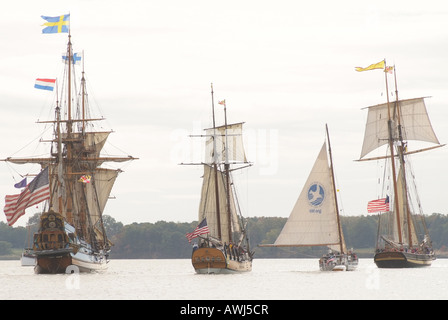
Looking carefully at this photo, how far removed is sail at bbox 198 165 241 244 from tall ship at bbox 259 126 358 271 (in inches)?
219

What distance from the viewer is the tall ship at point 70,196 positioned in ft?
322

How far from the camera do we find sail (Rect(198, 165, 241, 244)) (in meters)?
101

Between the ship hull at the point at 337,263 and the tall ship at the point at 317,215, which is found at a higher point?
the tall ship at the point at 317,215

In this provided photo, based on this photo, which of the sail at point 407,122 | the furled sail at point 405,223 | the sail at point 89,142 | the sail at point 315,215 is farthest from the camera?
the sail at point 89,142

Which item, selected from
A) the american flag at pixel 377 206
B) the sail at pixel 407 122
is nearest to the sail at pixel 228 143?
the american flag at pixel 377 206

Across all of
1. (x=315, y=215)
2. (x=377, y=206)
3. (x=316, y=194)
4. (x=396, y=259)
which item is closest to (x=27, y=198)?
(x=315, y=215)

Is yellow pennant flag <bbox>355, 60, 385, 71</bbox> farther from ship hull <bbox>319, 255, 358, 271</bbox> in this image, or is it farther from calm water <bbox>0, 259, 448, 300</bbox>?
calm water <bbox>0, 259, 448, 300</bbox>

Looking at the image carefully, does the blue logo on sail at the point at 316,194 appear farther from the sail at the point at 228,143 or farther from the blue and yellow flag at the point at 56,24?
the blue and yellow flag at the point at 56,24

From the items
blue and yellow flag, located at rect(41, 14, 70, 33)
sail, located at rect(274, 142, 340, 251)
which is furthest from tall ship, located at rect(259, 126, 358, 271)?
blue and yellow flag, located at rect(41, 14, 70, 33)

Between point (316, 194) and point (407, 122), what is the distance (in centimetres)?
2260

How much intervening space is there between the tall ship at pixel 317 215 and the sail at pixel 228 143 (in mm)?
10379

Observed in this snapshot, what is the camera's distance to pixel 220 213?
334 ft
